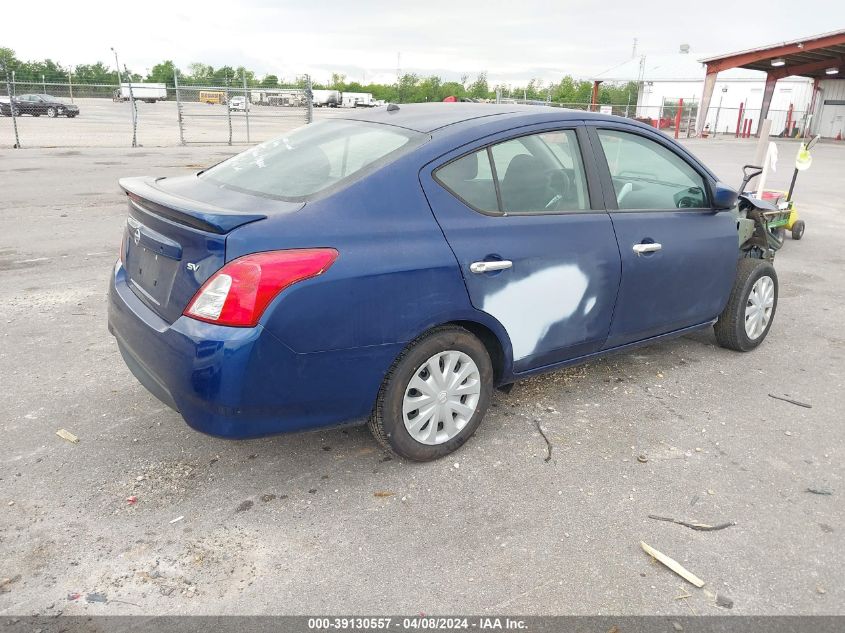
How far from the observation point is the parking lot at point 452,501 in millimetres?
2459

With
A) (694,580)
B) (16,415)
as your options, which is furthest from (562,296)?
(16,415)

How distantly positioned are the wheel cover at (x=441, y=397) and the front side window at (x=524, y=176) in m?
0.77

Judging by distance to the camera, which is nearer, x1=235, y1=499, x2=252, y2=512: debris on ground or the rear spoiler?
the rear spoiler

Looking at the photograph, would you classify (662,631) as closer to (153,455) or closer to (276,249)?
(276,249)

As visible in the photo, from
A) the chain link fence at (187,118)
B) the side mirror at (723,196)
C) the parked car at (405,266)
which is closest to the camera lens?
the parked car at (405,266)

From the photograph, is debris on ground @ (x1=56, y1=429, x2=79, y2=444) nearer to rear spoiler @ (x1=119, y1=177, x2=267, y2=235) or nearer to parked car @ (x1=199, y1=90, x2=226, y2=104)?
rear spoiler @ (x1=119, y1=177, x2=267, y2=235)

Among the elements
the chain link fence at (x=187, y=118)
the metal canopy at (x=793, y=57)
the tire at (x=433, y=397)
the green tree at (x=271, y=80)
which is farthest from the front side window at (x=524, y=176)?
the green tree at (x=271, y=80)

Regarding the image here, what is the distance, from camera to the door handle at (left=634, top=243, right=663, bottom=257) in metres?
3.78

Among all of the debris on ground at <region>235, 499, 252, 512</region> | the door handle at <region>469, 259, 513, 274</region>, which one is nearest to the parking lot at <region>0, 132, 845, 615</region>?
the debris on ground at <region>235, 499, 252, 512</region>

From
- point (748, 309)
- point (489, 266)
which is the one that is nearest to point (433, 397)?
point (489, 266)

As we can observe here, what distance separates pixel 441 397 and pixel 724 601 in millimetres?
1429

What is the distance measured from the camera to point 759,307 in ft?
16.0

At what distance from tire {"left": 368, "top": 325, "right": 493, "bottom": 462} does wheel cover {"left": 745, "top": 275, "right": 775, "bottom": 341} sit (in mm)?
2470

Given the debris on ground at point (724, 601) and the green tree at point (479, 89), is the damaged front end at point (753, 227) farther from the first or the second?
the green tree at point (479, 89)
